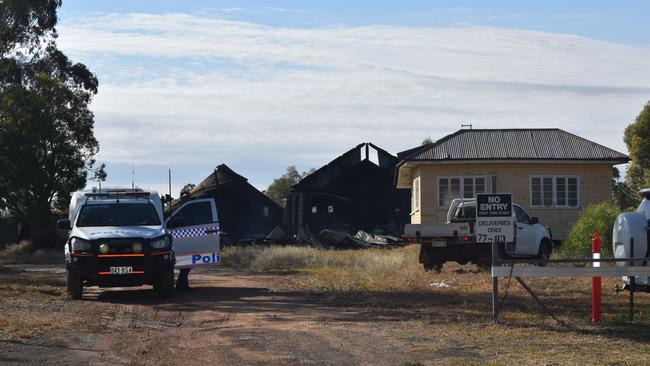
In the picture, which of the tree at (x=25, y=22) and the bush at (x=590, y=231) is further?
the tree at (x=25, y=22)

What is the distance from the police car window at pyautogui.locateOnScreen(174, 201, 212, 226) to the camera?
2209 centimetres

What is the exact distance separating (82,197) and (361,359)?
38.1ft

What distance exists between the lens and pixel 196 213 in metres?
22.2

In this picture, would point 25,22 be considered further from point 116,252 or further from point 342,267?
point 116,252

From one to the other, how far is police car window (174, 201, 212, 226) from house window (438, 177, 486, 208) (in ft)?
56.6

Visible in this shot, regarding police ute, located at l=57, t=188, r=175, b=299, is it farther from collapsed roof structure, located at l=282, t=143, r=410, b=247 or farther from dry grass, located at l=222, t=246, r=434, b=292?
collapsed roof structure, located at l=282, t=143, r=410, b=247

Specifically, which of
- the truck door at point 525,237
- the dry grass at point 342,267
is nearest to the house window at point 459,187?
the dry grass at point 342,267

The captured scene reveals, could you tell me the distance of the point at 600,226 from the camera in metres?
29.6

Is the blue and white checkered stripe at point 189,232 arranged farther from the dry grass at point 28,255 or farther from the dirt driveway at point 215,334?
the dry grass at point 28,255

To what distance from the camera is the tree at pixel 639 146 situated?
55344 millimetres

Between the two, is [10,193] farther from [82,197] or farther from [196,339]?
[196,339]

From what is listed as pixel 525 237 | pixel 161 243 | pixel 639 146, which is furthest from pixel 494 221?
pixel 639 146

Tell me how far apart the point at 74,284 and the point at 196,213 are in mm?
3708

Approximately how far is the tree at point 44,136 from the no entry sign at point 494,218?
1337 inches
